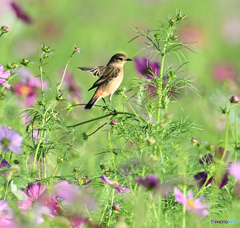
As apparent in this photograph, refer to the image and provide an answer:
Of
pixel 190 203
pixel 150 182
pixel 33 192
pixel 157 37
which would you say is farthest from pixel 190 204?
pixel 157 37

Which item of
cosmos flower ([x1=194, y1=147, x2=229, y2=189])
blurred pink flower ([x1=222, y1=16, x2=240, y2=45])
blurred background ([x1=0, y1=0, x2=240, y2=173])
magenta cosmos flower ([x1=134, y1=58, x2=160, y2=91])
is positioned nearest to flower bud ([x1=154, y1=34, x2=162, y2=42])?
magenta cosmos flower ([x1=134, y1=58, x2=160, y2=91])

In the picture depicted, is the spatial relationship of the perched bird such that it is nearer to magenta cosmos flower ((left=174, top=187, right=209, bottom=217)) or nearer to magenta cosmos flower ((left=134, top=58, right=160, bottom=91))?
magenta cosmos flower ((left=134, top=58, right=160, bottom=91))

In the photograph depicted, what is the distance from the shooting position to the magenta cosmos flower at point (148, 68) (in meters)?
1.41

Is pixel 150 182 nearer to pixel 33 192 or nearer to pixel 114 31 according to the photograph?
pixel 33 192

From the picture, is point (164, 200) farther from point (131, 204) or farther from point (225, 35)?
point (225, 35)

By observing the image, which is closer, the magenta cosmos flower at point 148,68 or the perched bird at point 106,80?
the magenta cosmos flower at point 148,68

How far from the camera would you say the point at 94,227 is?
946mm

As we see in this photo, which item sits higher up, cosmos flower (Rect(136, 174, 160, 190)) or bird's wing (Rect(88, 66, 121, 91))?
bird's wing (Rect(88, 66, 121, 91))

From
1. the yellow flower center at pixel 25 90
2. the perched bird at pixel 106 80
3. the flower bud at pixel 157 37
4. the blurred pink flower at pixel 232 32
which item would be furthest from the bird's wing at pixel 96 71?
the blurred pink flower at pixel 232 32

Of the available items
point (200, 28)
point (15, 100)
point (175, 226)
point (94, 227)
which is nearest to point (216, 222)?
point (175, 226)

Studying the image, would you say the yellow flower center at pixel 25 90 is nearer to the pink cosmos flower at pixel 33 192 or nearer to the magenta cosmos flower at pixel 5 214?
the pink cosmos flower at pixel 33 192

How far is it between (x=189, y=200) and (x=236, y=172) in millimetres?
105

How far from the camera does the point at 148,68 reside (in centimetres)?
146

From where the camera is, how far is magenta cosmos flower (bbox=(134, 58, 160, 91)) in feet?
4.62
